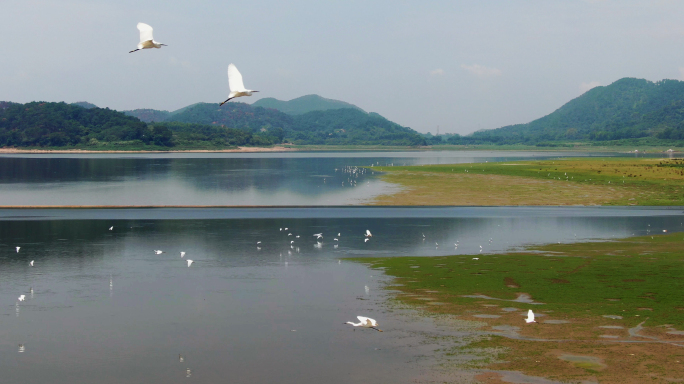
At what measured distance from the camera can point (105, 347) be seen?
1642cm

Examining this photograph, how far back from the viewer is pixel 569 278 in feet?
80.0

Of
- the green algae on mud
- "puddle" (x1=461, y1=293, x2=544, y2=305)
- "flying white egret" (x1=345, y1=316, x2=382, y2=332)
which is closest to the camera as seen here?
"flying white egret" (x1=345, y1=316, x2=382, y2=332)

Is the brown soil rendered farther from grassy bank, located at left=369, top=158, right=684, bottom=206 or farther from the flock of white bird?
the flock of white bird

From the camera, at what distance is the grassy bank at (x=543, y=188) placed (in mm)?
59250

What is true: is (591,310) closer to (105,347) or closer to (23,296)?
(105,347)

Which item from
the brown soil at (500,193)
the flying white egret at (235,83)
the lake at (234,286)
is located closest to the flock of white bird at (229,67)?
the flying white egret at (235,83)

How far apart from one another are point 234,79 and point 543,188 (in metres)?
58.5

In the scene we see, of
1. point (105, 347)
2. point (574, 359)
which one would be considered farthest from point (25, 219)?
point (574, 359)

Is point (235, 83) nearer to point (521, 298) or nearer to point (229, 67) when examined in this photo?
point (229, 67)

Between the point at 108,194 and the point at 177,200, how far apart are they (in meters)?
10.5

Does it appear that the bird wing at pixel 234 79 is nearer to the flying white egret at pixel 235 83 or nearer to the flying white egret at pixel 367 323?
Answer: the flying white egret at pixel 235 83

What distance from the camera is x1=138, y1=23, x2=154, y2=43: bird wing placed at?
1596 centimetres

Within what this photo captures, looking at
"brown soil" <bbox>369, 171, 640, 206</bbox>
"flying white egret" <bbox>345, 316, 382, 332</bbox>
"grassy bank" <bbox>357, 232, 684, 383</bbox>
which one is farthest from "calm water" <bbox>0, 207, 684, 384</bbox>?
"brown soil" <bbox>369, 171, 640, 206</bbox>

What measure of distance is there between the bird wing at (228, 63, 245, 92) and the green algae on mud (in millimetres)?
9942
